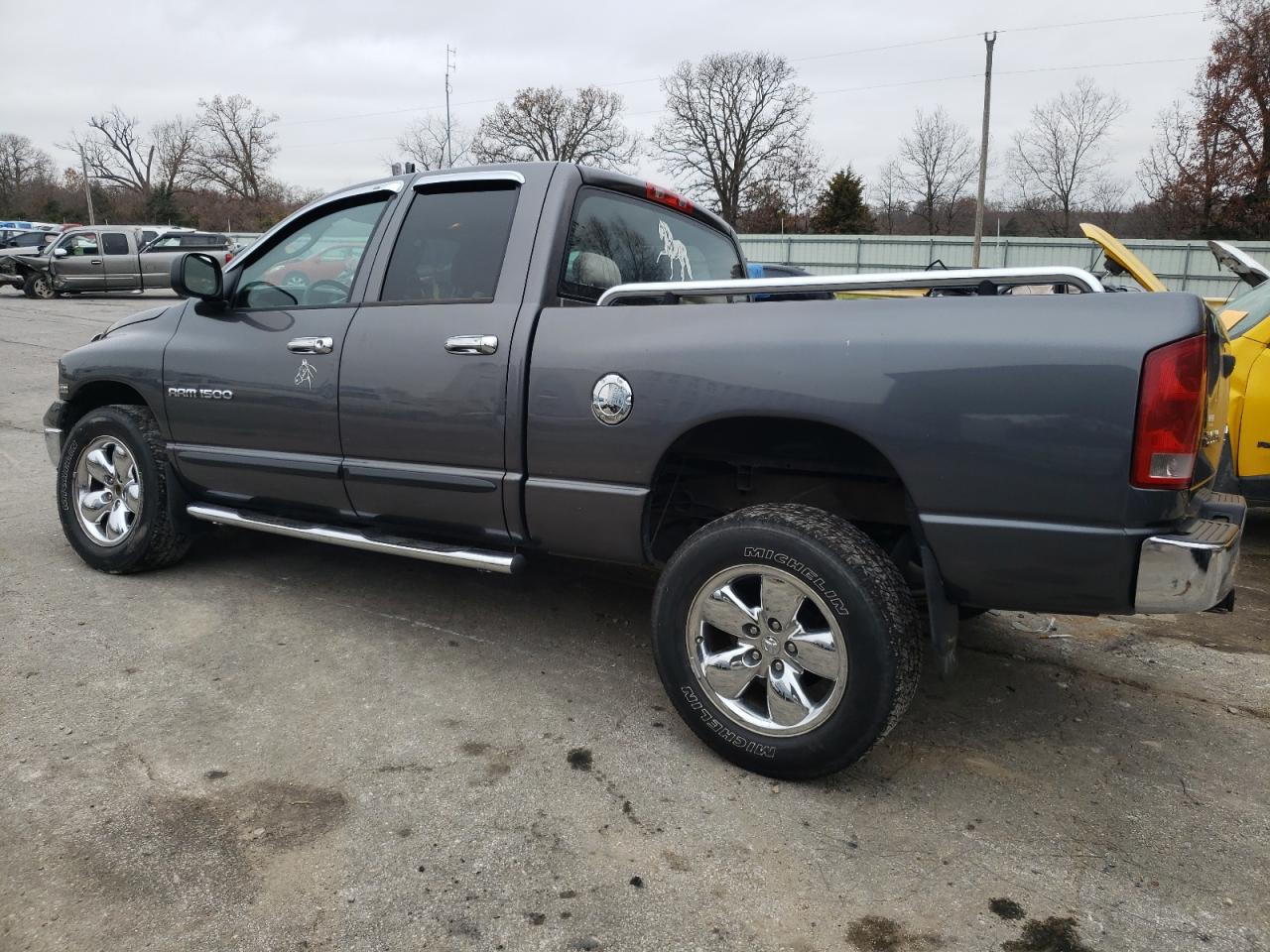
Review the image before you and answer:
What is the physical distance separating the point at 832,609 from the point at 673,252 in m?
2.02

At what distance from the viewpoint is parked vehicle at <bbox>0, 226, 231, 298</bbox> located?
2250cm

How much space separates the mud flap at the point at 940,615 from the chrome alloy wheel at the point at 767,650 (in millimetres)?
283

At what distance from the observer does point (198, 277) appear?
158 inches

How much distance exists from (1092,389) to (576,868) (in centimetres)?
176

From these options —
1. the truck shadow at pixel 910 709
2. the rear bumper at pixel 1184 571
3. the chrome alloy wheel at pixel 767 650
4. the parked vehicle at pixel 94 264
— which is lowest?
the truck shadow at pixel 910 709

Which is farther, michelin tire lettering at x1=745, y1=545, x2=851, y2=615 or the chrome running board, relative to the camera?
the chrome running board

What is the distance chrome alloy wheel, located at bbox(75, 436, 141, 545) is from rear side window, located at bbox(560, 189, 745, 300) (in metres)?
2.46

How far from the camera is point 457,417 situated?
10.8 feet

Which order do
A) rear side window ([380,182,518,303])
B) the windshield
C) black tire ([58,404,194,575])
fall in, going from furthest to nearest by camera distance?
1. the windshield
2. black tire ([58,404,194,575])
3. rear side window ([380,182,518,303])

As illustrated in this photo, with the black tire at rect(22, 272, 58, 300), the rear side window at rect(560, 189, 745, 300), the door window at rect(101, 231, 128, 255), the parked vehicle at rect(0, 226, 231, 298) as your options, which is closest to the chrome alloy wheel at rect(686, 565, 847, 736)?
the rear side window at rect(560, 189, 745, 300)

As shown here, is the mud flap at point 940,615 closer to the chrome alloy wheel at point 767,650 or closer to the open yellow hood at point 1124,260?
the chrome alloy wheel at point 767,650

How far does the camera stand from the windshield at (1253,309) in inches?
195

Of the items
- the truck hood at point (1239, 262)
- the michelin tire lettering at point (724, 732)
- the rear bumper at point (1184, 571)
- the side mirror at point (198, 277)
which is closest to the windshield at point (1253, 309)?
the truck hood at point (1239, 262)

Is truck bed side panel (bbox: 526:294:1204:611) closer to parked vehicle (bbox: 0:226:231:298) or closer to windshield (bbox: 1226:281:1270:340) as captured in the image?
windshield (bbox: 1226:281:1270:340)
